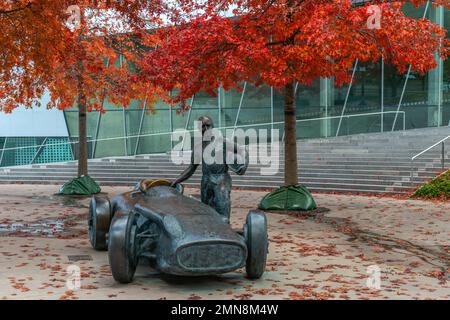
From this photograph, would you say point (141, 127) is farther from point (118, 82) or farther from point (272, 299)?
point (272, 299)

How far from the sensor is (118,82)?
1984cm

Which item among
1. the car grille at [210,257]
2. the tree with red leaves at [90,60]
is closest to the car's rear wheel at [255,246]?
the car grille at [210,257]

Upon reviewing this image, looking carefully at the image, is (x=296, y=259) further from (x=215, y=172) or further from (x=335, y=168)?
(x=335, y=168)

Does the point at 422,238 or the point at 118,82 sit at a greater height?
the point at 118,82

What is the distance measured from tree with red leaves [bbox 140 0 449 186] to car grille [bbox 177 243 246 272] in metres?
6.06

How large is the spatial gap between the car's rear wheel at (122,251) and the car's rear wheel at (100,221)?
214 centimetres

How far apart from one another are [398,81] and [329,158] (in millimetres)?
6683

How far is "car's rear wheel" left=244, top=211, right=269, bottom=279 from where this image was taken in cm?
845

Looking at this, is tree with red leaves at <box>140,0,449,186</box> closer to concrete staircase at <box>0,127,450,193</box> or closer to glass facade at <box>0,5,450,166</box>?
concrete staircase at <box>0,127,450,193</box>

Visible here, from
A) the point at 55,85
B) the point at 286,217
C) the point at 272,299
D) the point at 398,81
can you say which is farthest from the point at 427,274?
the point at 398,81

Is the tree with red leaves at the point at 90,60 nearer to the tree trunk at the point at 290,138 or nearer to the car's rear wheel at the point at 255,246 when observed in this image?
the tree trunk at the point at 290,138

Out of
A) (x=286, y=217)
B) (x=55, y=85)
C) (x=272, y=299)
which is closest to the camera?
(x=272, y=299)

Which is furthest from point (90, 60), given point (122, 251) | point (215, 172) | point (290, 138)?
point (122, 251)

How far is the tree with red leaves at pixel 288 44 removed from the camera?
1337 centimetres
